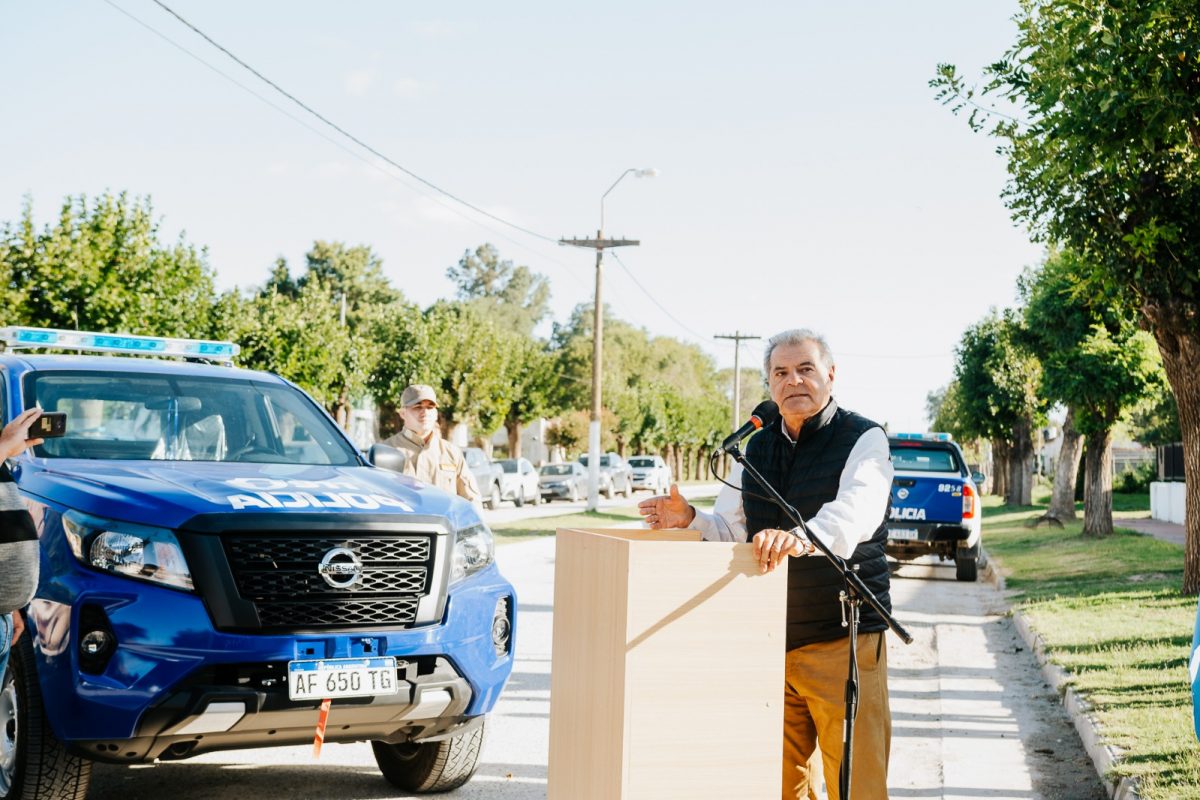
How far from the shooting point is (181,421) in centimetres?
615

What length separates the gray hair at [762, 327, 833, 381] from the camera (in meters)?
4.05

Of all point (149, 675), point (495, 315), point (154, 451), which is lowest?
point (149, 675)

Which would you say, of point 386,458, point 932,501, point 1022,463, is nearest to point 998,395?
point 1022,463

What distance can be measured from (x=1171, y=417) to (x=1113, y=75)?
1683 inches

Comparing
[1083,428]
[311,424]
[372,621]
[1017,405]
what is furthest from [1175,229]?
[1017,405]

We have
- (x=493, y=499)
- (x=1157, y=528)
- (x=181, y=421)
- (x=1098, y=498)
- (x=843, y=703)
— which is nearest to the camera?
(x=843, y=703)

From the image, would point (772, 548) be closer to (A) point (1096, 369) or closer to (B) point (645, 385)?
(A) point (1096, 369)

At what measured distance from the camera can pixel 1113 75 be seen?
32.9 feet

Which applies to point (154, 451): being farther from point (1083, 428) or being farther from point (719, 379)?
point (719, 379)

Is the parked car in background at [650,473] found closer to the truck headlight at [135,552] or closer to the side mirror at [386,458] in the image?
the side mirror at [386,458]

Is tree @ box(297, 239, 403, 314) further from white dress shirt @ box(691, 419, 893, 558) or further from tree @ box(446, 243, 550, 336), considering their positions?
white dress shirt @ box(691, 419, 893, 558)

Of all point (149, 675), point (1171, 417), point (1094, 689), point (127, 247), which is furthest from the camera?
point (1171, 417)

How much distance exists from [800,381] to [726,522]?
590 mm

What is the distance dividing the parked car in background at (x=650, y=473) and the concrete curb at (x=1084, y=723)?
44394 mm
